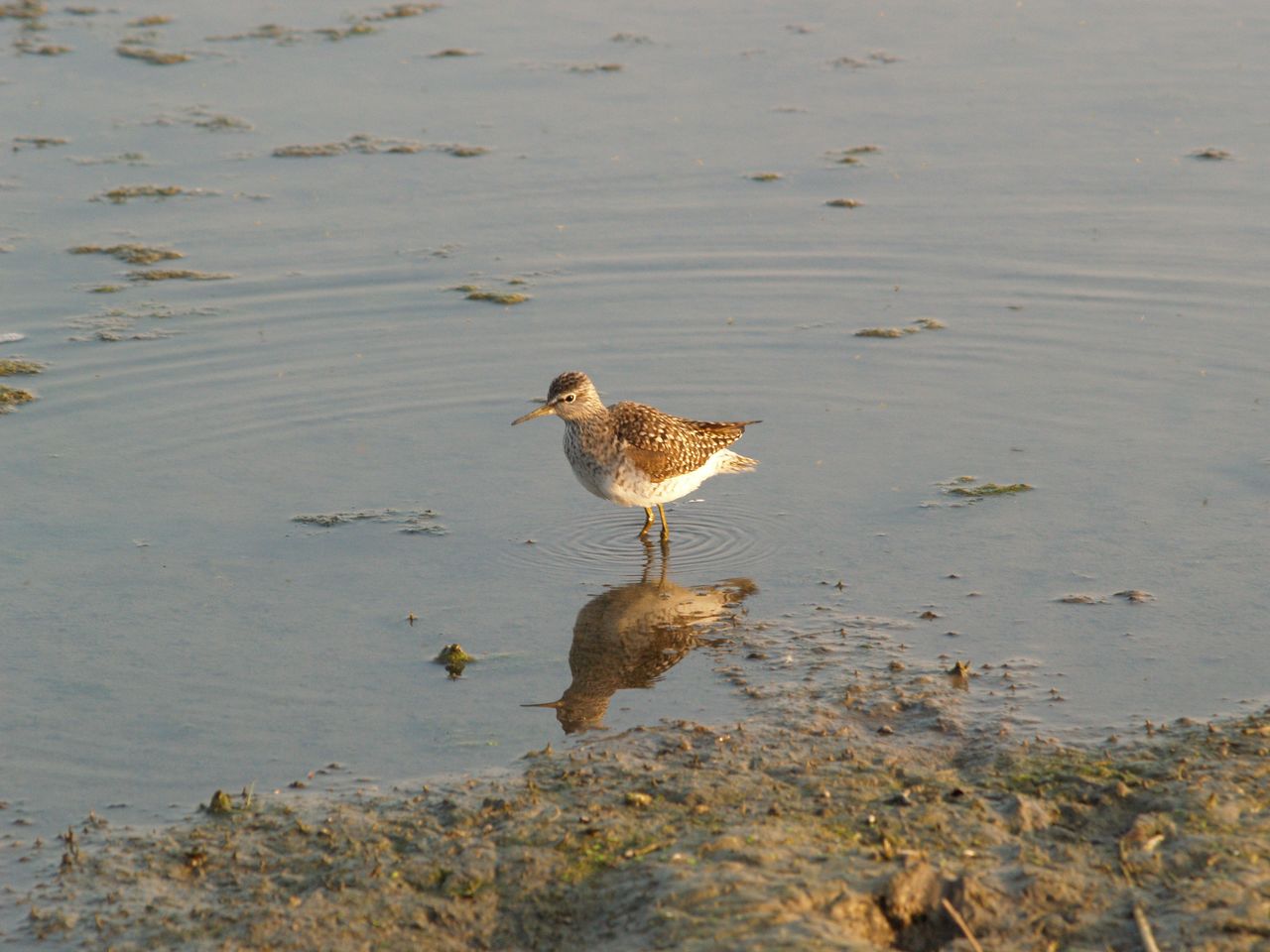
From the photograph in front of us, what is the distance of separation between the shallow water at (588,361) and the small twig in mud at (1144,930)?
66.4 inches

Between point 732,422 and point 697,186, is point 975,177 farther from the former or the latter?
point 732,422

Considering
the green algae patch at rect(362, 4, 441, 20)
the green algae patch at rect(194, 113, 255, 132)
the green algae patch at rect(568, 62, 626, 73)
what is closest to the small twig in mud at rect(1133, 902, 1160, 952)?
the green algae patch at rect(194, 113, 255, 132)

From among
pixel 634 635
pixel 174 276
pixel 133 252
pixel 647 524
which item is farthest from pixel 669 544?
pixel 133 252

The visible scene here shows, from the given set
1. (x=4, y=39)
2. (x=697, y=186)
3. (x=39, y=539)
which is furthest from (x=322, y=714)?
(x=4, y=39)

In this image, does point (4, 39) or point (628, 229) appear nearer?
point (628, 229)

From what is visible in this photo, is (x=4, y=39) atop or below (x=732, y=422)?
atop

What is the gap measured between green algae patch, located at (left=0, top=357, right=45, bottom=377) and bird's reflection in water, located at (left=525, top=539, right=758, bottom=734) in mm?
5218

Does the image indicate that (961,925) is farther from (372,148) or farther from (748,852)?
(372,148)

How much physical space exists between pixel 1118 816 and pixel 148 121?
1321 centimetres

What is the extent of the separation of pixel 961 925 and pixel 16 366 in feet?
29.2

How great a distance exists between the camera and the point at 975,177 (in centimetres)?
1462

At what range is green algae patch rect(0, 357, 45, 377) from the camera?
1172 cm

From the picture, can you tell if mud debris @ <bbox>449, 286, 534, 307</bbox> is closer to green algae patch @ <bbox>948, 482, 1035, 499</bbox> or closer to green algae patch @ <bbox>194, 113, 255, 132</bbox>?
green algae patch @ <bbox>948, 482, 1035, 499</bbox>

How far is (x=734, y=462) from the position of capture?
10125 millimetres
